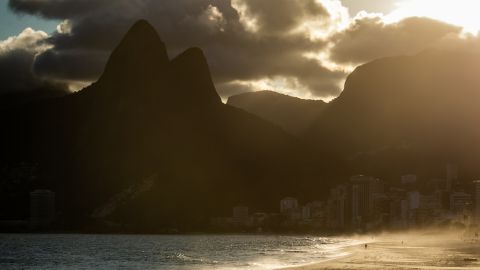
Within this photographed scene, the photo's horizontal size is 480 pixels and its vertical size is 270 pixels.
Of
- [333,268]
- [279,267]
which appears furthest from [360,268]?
[279,267]

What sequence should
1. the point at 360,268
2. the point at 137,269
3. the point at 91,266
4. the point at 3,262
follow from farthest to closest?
the point at 3,262 < the point at 91,266 < the point at 137,269 < the point at 360,268

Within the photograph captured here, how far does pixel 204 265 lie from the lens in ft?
383

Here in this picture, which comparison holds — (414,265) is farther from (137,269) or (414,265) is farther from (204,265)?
(137,269)

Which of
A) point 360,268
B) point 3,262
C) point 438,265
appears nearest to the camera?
point 360,268

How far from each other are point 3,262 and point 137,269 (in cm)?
3337

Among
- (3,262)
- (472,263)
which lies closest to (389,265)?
(472,263)

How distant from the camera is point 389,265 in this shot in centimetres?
10281

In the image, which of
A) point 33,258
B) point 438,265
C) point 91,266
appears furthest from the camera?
point 33,258

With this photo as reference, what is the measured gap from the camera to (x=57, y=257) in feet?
489

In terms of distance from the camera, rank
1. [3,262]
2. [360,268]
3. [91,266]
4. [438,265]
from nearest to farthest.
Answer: [360,268], [438,265], [91,266], [3,262]

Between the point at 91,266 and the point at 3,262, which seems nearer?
the point at 91,266

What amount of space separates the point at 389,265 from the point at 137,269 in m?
36.4

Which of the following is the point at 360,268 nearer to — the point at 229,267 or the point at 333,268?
the point at 333,268

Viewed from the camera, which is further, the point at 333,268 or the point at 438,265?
the point at 438,265
